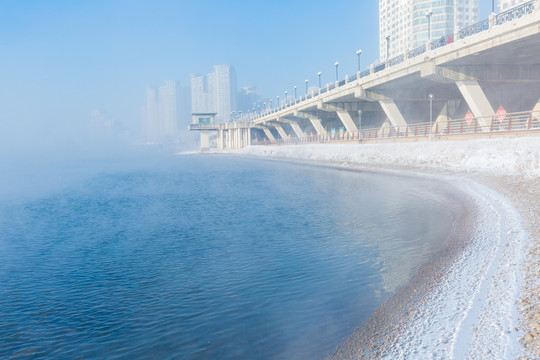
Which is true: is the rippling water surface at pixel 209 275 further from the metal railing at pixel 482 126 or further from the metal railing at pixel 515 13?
the metal railing at pixel 515 13

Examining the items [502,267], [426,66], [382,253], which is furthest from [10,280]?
[426,66]

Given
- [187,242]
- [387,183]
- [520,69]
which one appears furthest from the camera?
[520,69]

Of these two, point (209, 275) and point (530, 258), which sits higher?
point (530, 258)

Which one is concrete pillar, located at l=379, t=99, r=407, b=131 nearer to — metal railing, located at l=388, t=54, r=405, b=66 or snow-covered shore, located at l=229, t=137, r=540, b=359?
metal railing, located at l=388, t=54, r=405, b=66

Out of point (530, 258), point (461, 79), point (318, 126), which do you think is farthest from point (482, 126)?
point (318, 126)

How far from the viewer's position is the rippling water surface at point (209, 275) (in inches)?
266

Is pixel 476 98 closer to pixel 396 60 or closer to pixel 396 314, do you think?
pixel 396 60

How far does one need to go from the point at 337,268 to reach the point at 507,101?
3588 cm

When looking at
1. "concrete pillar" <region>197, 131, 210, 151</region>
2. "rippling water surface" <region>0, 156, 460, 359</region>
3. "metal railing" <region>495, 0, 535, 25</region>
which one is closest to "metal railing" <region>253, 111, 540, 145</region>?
"metal railing" <region>495, 0, 535, 25</region>

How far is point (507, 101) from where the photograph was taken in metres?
37.9

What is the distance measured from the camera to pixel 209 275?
9.97 metres

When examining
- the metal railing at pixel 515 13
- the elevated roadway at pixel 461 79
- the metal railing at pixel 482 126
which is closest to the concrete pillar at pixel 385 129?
the metal railing at pixel 482 126

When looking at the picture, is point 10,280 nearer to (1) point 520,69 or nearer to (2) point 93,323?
(2) point 93,323

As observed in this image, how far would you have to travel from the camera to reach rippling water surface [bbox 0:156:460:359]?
6.77 m
